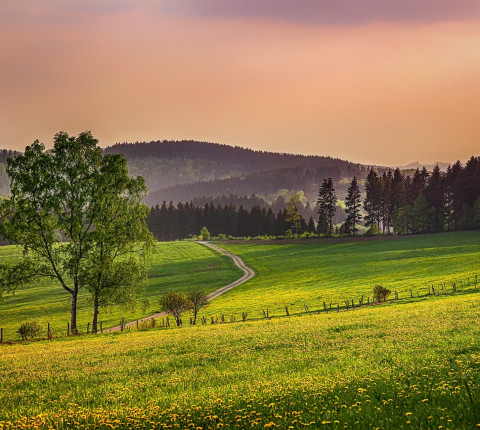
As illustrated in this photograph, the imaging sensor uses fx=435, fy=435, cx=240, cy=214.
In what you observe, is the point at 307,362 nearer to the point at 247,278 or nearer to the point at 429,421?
the point at 429,421

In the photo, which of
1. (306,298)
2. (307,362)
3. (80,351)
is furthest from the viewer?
(306,298)

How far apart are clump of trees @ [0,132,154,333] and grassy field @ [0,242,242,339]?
632 centimetres

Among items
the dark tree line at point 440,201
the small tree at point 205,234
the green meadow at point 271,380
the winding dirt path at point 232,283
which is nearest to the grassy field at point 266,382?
the green meadow at point 271,380

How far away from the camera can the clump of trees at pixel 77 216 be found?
135 feet

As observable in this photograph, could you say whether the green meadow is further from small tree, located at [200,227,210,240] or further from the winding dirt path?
small tree, located at [200,227,210,240]

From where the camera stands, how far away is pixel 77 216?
42.5 metres

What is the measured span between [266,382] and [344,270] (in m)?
78.0

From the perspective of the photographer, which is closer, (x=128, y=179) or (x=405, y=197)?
(x=128, y=179)

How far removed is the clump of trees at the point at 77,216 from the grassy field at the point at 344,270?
63.4 feet

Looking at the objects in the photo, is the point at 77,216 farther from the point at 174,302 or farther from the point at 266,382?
the point at 266,382

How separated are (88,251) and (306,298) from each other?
32.8 meters

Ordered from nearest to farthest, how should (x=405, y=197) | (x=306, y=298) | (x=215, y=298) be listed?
(x=306, y=298) → (x=215, y=298) → (x=405, y=197)

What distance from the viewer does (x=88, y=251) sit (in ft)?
149

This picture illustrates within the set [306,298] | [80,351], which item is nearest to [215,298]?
[306,298]
